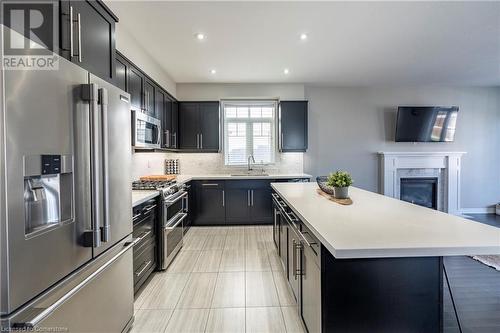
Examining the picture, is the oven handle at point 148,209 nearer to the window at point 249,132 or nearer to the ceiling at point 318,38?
the ceiling at point 318,38

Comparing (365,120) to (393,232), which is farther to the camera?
(365,120)

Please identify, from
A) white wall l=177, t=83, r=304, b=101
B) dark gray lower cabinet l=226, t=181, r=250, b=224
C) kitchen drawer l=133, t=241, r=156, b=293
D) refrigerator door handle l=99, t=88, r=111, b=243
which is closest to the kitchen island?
refrigerator door handle l=99, t=88, r=111, b=243

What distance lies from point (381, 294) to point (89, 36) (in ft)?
7.43

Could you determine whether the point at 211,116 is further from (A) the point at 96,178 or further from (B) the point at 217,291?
(A) the point at 96,178

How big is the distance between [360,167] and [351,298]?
4.92m

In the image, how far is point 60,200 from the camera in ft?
3.78

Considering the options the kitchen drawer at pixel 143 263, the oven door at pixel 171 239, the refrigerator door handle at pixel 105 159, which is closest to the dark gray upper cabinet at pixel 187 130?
the oven door at pixel 171 239

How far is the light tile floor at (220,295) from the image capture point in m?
2.00

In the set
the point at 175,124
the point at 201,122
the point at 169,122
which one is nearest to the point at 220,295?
the point at 169,122

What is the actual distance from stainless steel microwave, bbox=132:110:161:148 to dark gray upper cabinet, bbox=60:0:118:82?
111 cm

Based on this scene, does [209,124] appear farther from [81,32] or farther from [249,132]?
[81,32]

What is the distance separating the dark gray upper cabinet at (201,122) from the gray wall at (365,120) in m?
2.17

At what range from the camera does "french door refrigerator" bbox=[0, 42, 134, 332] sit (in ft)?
2.95

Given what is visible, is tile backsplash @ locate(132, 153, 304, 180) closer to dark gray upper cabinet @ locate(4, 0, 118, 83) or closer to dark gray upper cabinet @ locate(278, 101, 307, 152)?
dark gray upper cabinet @ locate(278, 101, 307, 152)
